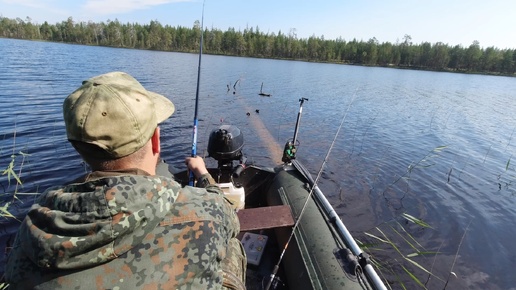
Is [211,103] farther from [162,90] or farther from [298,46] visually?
[298,46]

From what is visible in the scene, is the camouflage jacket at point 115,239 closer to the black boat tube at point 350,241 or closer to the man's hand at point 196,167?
the man's hand at point 196,167

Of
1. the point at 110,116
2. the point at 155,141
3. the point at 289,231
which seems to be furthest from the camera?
the point at 289,231

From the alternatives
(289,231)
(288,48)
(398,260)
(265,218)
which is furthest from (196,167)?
(288,48)

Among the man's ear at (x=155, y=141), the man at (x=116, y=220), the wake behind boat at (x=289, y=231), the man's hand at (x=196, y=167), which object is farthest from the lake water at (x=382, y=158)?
the man at (x=116, y=220)

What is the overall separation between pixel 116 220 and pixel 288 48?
97.7m

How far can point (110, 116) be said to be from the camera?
136 cm

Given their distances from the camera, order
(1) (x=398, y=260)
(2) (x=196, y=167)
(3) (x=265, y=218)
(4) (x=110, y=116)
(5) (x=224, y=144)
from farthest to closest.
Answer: (1) (x=398, y=260) < (5) (x=224, y=144) < (3) (x=265, y=218) < (2) (x=196, y=167) < (4) (x=110, y=116)

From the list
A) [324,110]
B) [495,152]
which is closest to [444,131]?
[495,152]

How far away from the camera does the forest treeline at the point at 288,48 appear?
88.1 metres

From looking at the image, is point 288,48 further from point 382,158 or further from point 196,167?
point 196,167

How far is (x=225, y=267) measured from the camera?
2.04m

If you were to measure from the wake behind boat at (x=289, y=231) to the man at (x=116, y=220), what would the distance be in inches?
71.4

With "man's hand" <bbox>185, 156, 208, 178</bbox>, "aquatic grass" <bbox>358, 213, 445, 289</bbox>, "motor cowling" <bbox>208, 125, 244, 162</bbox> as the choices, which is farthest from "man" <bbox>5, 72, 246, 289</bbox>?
"aquatic grass" <bbox>358, 213, 445, 289</bbox>

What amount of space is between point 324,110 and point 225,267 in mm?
18078
